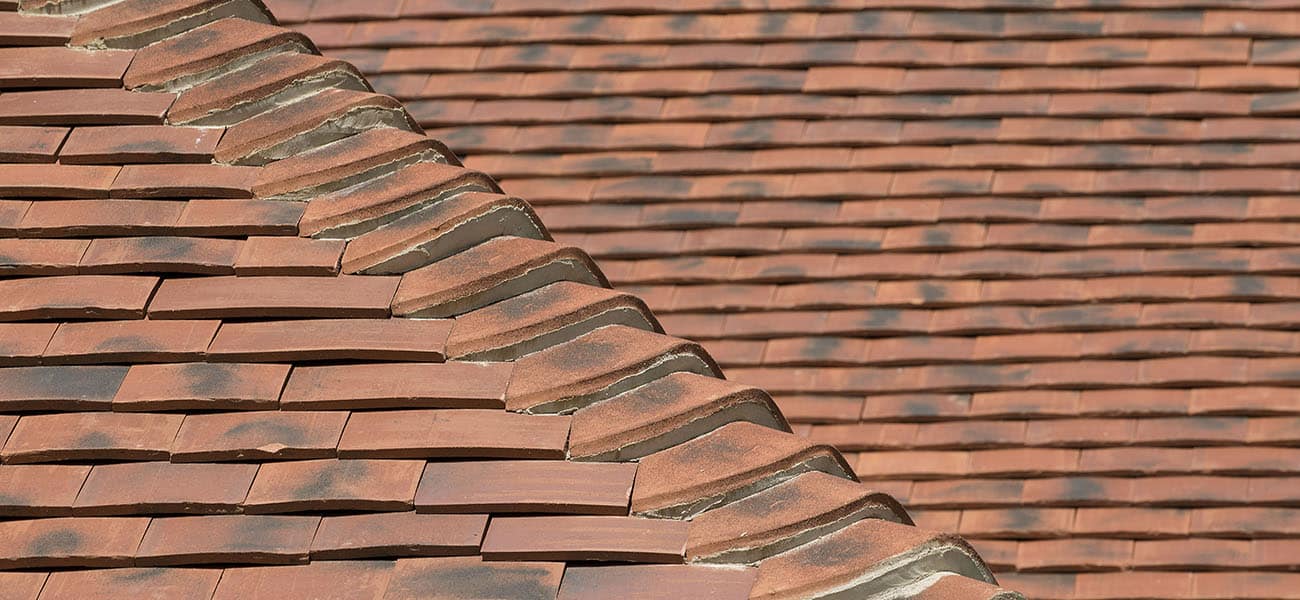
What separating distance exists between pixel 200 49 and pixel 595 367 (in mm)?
1353

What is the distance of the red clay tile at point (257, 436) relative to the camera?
12.2 feet

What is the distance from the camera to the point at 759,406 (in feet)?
12.8

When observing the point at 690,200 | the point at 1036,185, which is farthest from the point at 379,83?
the point at 1036,185

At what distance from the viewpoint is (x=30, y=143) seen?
4406 millimetres

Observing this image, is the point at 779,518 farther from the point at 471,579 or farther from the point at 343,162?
the point at 343,162

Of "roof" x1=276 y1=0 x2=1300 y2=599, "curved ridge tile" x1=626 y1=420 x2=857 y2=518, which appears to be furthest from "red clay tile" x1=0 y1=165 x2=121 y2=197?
"roof" x1=276 y1=0 x2=1300 y2=599

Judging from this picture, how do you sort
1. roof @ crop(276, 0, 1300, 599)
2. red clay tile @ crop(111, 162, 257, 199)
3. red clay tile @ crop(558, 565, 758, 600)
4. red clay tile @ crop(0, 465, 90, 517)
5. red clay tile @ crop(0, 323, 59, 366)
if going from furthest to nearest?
roof @ crop(276, 0, 1300, 599)
red clay tile @ crop(111, 162, 257, 199)
red clay tile @ crop(0, 323, 59, 366)
red clay tile @ crop(0, 465, 90, 517)
red clay tile @ crop(558, 565, 758, 600)

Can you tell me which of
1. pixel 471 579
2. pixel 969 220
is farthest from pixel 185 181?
pixel 969 220

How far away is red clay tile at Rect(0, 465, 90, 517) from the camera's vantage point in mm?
3705

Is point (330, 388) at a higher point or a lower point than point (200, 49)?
lower

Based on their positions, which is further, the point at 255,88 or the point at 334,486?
the point at 255,88

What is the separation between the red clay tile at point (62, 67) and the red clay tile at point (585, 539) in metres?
1.64

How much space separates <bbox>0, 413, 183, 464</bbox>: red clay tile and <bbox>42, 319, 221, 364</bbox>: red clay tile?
14cm

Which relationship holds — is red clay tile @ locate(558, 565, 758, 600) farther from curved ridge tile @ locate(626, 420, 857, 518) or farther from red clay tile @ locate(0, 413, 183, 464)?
red clay tile @ locate(0, 413, 183, 464)
